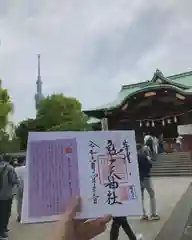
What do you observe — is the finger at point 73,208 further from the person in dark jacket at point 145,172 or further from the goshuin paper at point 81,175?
the person in dark jacket at point 145,172

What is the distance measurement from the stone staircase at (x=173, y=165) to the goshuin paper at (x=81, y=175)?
15.6 m

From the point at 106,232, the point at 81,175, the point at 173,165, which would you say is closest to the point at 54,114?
the point at 173,165

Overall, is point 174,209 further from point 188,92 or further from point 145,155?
point 188,92

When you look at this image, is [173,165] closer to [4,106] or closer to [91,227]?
[4,106]

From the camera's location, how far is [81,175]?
1.59 m

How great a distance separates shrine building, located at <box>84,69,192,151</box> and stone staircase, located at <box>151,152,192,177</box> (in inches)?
176

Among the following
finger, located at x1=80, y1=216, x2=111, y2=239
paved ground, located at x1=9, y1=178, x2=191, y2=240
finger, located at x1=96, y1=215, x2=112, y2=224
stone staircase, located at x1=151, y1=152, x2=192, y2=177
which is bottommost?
paved ground, located at x1=9, y1=178, x2=191, y2=240

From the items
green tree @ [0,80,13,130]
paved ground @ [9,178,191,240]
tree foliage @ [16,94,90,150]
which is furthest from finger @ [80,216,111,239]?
tree foliage @ [16,94,90,150]

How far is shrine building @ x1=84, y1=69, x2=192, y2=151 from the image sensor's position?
77.0 ft

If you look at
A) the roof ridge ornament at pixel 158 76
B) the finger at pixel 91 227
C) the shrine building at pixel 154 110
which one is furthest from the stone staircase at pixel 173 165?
the finger at pixel 91 227

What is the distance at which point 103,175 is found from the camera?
1639 millimetres

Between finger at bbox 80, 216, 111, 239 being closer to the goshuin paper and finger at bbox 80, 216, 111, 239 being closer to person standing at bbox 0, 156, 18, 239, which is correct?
the goshuin paper

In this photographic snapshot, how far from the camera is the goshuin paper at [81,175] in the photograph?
5.09 feet

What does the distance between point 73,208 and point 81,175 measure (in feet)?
0.50
